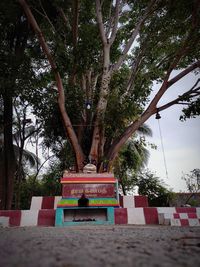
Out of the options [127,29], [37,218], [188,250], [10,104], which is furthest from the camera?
[10,104]

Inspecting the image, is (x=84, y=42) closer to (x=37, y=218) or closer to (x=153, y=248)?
(x=37, y=218)

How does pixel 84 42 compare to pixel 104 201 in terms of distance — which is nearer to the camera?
pixel 104 201

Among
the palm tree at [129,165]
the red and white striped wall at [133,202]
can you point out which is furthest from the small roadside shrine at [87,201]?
the palm tree at [129,165]

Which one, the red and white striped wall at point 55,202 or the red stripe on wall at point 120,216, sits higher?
the red and white striped wall at point 55,202

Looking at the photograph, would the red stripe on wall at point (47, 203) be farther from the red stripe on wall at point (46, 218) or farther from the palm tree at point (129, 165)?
the palm tree at point (129, 165)

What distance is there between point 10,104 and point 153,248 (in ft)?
33.6

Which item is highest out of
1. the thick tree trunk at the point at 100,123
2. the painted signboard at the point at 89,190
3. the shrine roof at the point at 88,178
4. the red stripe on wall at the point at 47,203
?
the thick tree trunk at the point at 100,123

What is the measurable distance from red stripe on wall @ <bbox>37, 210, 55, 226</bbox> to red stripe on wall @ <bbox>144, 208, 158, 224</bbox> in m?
2.10

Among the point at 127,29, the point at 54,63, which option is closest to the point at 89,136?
the point at 54,63

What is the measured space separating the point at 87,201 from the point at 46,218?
97 centimetres

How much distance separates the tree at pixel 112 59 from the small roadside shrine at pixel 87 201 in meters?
1.37

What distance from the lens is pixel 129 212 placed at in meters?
4.52

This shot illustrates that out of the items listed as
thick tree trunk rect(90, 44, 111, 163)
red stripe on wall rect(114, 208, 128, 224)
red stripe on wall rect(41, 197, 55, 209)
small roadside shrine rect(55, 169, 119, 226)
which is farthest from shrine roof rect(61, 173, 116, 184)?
thick tree trunk rect(90, 44, 111, 163)

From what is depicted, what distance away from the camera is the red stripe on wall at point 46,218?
444 centimetres
